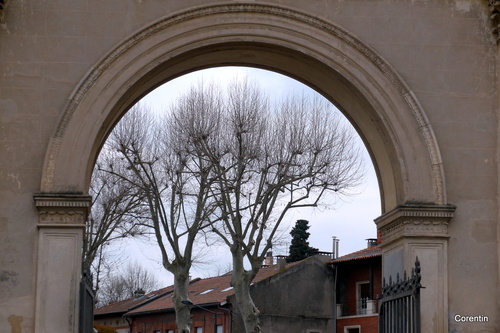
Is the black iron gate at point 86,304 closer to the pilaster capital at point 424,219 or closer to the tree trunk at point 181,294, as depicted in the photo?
the pilaster capital at point 424,219

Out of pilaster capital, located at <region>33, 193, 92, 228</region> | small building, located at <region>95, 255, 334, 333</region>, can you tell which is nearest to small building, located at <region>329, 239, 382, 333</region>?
small building, located at <region>95, 255, 334, 333</region>

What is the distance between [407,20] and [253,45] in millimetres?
2336

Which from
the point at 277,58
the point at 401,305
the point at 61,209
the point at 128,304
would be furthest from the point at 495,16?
the point at 128,304

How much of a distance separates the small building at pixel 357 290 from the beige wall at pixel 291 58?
29742 mm

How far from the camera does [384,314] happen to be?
47.5 feet

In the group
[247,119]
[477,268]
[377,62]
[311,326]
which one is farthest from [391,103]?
[311,326]

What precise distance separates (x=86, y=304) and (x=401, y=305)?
4.35 metres

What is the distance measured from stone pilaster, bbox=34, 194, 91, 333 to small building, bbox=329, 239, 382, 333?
3134cm

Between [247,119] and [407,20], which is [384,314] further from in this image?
[247,119]

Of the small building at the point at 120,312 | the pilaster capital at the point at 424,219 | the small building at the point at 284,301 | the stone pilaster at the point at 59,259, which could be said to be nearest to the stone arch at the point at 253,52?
the pilaster capital at the point at 424,219

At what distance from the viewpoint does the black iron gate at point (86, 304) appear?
13.8 m

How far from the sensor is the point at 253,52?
15.5 metres

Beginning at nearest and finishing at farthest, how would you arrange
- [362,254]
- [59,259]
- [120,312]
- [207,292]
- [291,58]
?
[59,259] → [291,58] → [362,254] → [207,292] → [120,312]

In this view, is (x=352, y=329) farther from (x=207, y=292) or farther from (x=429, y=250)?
(x=429, y=250)
